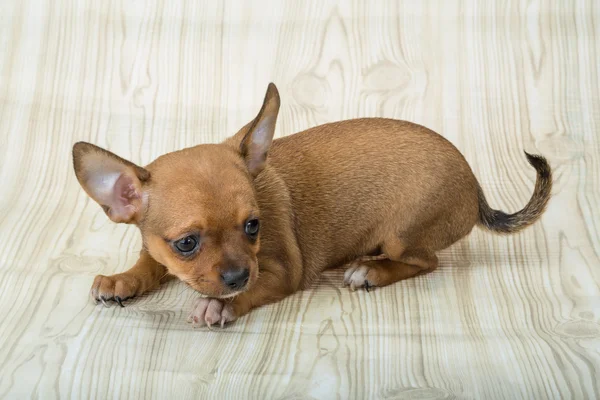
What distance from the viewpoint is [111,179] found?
4027mm

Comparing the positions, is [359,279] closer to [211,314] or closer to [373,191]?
[373,191]

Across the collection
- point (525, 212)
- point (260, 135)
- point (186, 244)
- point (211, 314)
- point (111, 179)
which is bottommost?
point (211, 314)

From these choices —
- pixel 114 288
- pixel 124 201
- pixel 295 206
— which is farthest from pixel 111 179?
pixel 295 206

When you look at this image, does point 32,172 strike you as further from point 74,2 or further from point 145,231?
point 145,231

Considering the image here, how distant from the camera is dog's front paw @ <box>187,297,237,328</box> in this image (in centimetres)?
416

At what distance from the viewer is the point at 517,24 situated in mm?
6504

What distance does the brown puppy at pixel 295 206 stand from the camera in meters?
3.97

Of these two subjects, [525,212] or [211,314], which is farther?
[525,212]

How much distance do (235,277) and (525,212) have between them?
1.74 m

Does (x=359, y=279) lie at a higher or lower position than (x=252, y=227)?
lower


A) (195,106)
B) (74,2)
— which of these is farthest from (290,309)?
(74,2)

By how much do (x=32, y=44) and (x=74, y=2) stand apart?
1.41 feet

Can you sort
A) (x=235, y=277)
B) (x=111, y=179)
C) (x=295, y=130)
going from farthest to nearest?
(x=295, y=130) < (x=111, y=179) < (x=235, y=277)

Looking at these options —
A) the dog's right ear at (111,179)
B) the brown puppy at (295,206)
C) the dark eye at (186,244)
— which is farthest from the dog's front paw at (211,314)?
the dog's right ear at (111,179)
